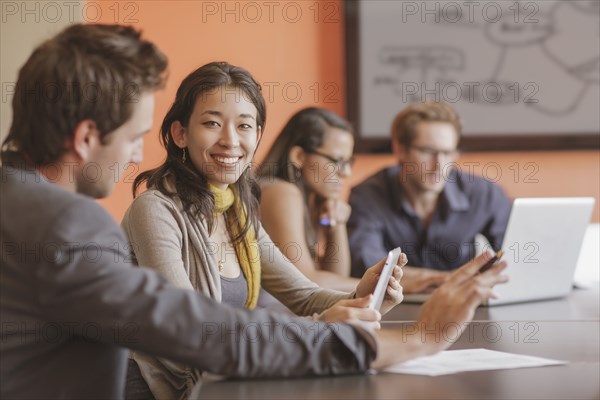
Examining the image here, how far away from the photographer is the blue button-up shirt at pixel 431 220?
3.28 metres

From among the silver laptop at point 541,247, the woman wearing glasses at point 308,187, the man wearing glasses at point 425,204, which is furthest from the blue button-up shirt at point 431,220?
the silver laptop at point 541,247

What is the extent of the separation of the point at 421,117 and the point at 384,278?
1.78 m

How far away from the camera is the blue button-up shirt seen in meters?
3.28

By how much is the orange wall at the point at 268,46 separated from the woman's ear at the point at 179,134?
175cm

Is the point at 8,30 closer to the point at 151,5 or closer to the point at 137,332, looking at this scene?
the point at 151,5

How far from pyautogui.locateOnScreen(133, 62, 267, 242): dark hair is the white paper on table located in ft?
2.30

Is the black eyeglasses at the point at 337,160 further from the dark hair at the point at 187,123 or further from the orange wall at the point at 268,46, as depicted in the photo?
the dark hair at the point at 187,123

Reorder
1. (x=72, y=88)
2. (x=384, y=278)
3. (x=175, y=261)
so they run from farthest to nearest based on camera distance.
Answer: (x=175, y=261) < (x=384, y=278) < (x=72, y=88)

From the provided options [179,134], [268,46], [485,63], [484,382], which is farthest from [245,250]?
[485,63]

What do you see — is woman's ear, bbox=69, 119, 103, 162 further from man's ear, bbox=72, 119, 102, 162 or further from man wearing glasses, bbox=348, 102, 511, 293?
man wearing glasses, bbox=348, 102, 511, 293

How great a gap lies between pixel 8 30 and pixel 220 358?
91.5 inches

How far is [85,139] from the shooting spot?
1310mm

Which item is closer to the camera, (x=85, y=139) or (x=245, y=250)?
(x=85, y=139)

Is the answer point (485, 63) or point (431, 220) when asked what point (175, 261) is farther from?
point (485, 63)
